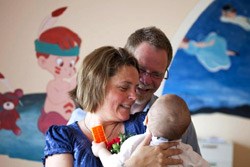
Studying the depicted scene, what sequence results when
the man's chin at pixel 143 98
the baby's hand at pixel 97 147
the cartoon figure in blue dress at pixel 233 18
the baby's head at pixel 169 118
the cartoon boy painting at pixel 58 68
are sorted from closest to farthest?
the baby's head at pixel 169 118 < the baby's hand at pixel 97 147 < the man's chin at pixel 143 98 < the cartoon figure in blue dress at pixel 233 18 < the cartoon boy painting at pixel 58 68

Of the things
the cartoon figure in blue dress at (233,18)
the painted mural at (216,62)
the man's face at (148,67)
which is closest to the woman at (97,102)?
the man's face at (148,67)

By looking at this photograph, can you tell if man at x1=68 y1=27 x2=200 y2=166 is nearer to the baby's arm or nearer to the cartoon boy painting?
the baby's arm

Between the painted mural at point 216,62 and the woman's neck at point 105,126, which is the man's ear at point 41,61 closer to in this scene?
the painted mural at point 216,62

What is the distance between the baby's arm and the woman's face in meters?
0.15

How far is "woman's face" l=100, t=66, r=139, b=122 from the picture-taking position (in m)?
1.36

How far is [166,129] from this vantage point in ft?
3.95

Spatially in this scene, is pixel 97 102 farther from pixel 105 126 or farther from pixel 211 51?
pixel 211 51

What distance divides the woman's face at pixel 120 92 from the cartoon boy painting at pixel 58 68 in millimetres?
2135

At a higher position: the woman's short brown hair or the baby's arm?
the woman's short brown hair

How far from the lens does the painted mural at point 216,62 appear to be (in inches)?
125

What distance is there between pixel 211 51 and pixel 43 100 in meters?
1.74

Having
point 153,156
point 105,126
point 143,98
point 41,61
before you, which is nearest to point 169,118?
point 153,156

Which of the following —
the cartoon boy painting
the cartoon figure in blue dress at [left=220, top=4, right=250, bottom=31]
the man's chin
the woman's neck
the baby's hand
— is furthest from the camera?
the cartoon boy painting

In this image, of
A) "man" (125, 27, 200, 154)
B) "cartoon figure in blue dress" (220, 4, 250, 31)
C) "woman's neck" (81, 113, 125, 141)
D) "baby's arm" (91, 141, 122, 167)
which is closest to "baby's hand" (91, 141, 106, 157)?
"baby's arm" (91, 141, 122, 167)
